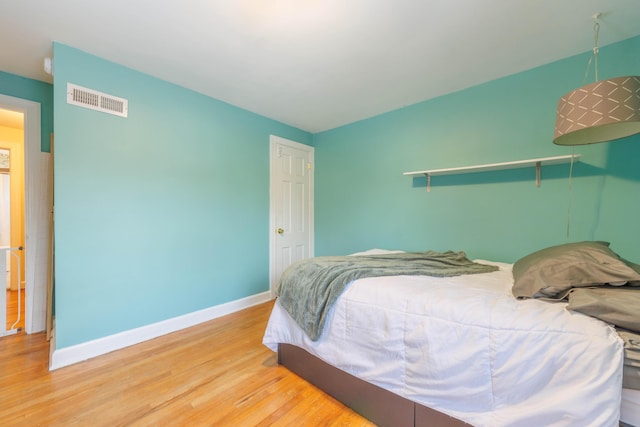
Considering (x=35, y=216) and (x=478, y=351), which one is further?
(x=35, y=216)

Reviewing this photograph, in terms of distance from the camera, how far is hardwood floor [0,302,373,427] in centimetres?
142

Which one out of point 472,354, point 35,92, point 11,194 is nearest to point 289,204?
point 35,92

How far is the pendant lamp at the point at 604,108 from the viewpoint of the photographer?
4.31 feet

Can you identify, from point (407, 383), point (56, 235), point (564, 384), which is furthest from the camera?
point (56, 235)

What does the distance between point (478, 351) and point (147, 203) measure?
105 inches

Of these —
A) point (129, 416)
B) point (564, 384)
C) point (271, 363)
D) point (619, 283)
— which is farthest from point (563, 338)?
point (129, 416)

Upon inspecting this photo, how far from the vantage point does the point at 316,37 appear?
1819 mm

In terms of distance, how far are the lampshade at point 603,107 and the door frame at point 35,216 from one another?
13.6ft

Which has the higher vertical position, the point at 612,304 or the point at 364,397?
the point at 612,304

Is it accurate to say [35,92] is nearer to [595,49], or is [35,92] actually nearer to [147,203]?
[147,203]

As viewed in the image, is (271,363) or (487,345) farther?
(271,363)

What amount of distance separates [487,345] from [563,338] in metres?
0.25

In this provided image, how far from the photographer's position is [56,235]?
1890 millimetres

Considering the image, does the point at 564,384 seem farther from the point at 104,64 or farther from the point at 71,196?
the point at 104,64
